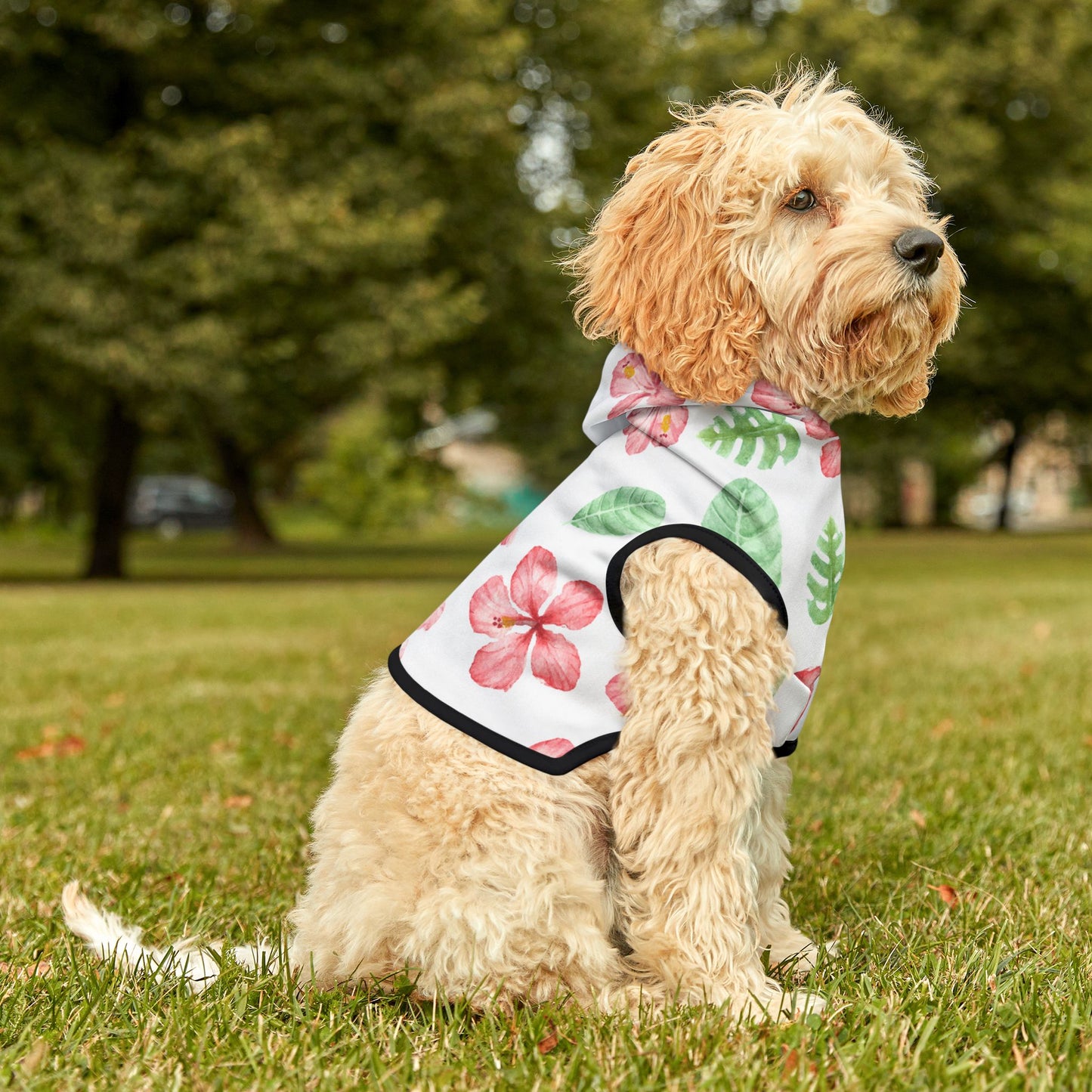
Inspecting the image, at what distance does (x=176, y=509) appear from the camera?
4941 centimetres

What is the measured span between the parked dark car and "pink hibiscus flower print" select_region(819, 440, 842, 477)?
47613 mm

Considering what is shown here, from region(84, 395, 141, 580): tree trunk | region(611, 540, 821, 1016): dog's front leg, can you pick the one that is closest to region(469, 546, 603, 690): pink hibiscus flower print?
region(611, 540, 821, 1016): dog's front leg

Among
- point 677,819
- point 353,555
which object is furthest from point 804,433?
point 353,555

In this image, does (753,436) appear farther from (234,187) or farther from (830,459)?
(234,187)

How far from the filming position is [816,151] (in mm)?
2875

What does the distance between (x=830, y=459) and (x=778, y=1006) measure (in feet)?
4.36

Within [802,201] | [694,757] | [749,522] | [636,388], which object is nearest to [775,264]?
[802,201]

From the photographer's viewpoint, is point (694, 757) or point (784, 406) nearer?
point (694, 757)

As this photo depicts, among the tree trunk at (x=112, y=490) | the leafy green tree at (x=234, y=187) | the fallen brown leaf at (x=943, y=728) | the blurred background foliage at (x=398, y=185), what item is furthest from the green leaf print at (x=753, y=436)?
the tree trunk at (x=112, y=490)

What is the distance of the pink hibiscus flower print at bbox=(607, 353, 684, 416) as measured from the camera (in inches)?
115

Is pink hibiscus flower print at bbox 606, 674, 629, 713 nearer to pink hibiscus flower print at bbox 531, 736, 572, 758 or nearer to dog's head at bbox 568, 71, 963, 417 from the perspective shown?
pink hibiscus flower print at bbox 531, 736, 572, 758

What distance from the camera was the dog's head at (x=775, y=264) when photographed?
2.84 meters

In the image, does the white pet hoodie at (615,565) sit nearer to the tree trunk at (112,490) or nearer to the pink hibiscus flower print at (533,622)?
the pink hibiscus flower print at (533,622)

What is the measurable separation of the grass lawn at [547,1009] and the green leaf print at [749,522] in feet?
3.46
